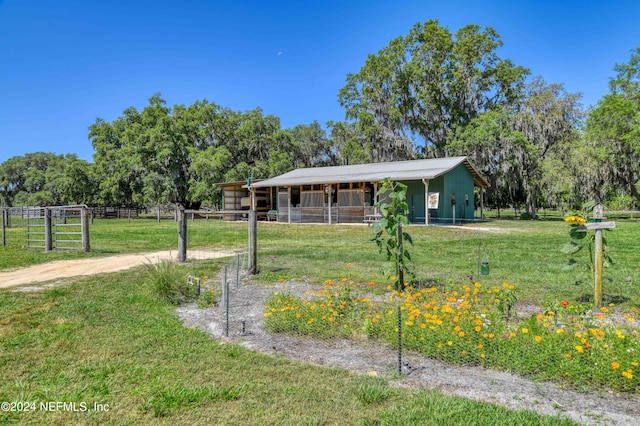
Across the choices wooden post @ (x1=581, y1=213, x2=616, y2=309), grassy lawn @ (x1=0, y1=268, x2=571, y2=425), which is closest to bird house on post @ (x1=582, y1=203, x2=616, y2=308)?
wooden post @ (x1=581, y1=213, x2=616, y2=309)

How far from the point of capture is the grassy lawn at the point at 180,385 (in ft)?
8.66

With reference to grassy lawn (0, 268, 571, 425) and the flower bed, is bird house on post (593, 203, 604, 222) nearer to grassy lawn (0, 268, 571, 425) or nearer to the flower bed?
the flower bed

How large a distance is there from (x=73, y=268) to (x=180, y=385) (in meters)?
7.57

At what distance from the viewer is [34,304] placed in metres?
5.72

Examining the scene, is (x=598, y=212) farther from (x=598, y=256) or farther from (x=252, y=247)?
(x=252, y=247)

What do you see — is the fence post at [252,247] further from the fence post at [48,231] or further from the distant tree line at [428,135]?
the distant tree line at [428,135]

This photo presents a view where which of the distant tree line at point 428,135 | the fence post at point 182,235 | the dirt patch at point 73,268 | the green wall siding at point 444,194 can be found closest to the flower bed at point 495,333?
the dirt patch at point 73,268

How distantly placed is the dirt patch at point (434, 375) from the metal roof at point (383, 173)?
56.0ft

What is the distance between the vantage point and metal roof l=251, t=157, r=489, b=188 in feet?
72.4

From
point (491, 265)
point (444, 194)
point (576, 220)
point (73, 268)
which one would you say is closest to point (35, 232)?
point (73, 268)

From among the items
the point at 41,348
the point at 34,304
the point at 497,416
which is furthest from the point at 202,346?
the point at 34,304

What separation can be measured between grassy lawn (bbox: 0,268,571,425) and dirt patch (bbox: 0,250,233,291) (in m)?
3.04

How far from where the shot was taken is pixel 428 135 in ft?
116

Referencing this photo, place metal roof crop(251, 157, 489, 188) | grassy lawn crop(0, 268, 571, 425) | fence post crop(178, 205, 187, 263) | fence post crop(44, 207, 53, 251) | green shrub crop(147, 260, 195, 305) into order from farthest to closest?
metal roof crop(251, 157, 489, 188)
fence post crop(44, 207, 53, 251)
fence post crop(178, 205, 187, 263)
green shrub crop(147, 260, 195, 305)
grassy lawn crop(0, 268, 571, 425)
